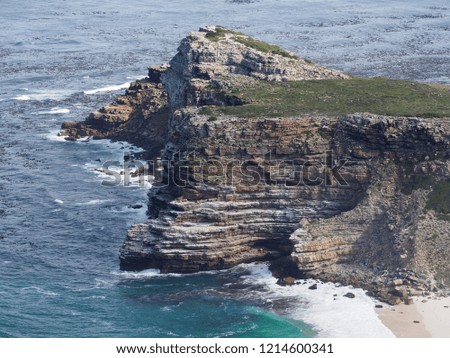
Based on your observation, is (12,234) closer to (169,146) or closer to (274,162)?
(169,146)

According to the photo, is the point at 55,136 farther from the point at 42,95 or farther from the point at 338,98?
the point at 338,98

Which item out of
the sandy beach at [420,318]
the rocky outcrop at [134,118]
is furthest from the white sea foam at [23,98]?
the sandy beach at [420,318]

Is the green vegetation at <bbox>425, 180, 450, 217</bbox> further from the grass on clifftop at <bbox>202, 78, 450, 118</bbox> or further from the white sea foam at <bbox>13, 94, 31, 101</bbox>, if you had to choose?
the white sea foam at <bbox>13, 94, 31, 101</bbox>

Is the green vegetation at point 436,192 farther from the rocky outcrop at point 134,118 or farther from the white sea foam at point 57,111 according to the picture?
the white sea foam at point 57,111

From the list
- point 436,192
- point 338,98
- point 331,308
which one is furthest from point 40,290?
point 436,192

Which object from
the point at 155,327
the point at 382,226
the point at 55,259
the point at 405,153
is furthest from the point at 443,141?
the point at 55,259

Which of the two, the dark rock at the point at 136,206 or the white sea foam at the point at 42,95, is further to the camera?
the white sea foam at the point at 42,95
